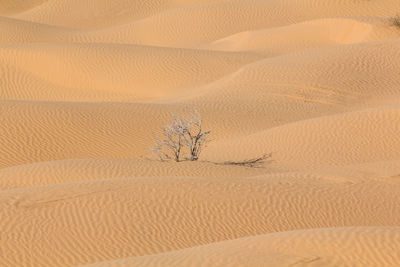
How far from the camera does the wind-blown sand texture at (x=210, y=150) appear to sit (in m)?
7.90

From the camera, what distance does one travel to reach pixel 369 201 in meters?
9.77

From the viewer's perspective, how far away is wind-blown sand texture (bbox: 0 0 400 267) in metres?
7.90

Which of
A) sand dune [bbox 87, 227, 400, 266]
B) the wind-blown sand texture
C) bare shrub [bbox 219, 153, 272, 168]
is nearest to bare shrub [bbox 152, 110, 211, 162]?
the wind-blown sand texture

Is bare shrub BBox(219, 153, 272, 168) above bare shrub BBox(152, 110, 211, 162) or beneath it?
beneath

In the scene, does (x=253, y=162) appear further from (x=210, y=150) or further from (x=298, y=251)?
(x=298, y=251)

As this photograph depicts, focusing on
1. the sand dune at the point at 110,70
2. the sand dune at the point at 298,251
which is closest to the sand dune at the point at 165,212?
the sand dune at the point at 298,251

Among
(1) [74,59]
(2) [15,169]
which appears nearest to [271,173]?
(2) [15,169]

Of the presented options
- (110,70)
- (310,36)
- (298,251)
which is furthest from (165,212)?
(310,36)

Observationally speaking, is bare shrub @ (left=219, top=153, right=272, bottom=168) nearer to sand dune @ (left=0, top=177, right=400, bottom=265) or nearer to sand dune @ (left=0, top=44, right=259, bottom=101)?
sand dune @ (left=0, top=177, right=400, bottom=265)

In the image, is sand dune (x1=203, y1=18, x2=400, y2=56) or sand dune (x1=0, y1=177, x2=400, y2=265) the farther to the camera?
sand dune (x1=203, y1=18, x2=400, y2=56)

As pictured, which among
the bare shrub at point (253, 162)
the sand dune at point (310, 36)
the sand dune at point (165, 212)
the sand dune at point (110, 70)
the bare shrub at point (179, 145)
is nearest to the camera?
the sand dune at point (165, 212)

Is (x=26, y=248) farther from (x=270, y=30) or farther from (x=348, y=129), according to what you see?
(x=270, y=30)

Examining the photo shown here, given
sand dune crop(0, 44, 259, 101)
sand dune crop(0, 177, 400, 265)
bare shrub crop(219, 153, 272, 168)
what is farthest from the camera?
sand dune crop(0, 44, 259, 101)

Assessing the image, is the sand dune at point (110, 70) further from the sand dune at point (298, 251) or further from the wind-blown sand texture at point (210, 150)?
the sand dune at point (298, 251)
